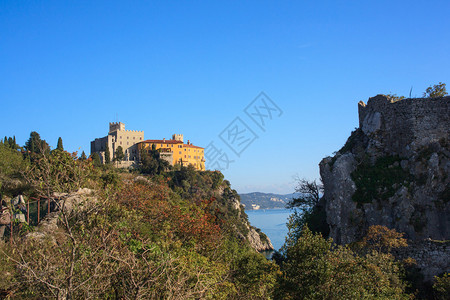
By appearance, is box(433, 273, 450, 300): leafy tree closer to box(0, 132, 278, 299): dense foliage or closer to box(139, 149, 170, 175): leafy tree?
box(0, 132, 278, 299): dense foliage

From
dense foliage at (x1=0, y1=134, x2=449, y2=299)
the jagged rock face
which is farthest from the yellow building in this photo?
the jagged rock face

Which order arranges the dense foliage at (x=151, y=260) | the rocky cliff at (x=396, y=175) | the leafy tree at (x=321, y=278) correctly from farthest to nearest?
1. the rocky cliff at (x=396, y=175)
2. the leafy tree at (x=321, y=278)
3. the dense foliage at (x=151, y=260)

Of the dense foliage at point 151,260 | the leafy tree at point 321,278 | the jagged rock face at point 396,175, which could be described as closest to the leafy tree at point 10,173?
the dense foliage at point 151,260

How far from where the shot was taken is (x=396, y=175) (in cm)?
2112

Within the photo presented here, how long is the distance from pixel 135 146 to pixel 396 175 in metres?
92.4

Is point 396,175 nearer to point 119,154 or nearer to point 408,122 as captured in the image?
point 408,122

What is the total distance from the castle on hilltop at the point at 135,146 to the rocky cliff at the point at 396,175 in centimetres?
8306

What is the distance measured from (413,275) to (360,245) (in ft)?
8.04

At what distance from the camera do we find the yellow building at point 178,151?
104 meters

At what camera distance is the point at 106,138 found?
103688 mm

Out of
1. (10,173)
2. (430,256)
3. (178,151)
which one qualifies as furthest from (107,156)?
(430,256)

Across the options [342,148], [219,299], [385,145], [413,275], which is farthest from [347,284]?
[342,148]

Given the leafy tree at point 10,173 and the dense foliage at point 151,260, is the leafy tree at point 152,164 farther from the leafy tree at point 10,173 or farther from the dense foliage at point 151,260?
the dense foliage at point 151,260

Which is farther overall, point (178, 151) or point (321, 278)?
point (178, 151)
